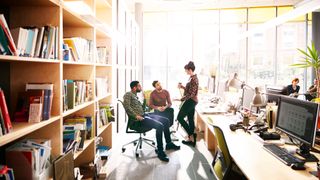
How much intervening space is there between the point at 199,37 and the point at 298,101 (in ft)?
24.3

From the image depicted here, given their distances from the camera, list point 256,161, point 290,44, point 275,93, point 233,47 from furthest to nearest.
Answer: point 233,47
point 290,44
point 275,93
point 256,161

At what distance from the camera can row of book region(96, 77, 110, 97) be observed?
3.62m

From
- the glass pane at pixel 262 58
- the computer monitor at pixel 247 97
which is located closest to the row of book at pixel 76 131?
the computer monitor at pixel 247 97

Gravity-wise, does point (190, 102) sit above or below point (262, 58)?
below

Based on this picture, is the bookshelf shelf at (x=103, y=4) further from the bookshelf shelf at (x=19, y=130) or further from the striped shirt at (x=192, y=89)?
the bookshelf shelf at (x=19, y=130)

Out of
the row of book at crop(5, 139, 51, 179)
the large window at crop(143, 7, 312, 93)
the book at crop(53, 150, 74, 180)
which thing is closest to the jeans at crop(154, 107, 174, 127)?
the book at crop(53, 150, 74, 180)

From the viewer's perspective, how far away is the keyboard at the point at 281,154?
2023 mm

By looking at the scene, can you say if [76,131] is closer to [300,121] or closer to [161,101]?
[300,121]

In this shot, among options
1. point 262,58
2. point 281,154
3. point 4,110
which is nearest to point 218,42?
point 262,58

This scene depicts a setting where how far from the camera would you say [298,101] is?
2.30 meters

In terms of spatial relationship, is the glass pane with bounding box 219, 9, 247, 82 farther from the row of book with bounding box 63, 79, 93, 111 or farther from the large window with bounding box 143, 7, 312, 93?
the row of book with bounding box 63, 79, 93, 111

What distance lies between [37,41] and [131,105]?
2690 mm

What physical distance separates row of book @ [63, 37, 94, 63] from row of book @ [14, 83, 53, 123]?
486 millimetres

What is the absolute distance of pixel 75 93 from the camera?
8.87ft
